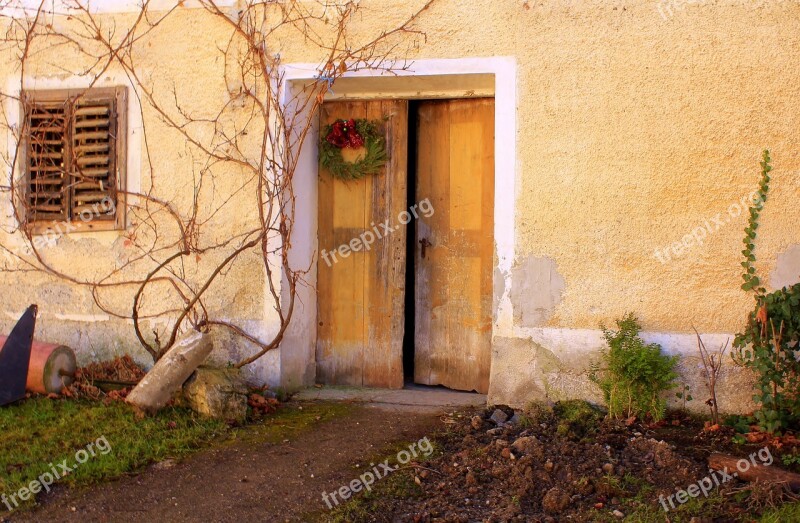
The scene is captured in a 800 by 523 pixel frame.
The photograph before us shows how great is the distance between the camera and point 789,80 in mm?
4656

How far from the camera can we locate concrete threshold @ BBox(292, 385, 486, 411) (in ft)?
17.5

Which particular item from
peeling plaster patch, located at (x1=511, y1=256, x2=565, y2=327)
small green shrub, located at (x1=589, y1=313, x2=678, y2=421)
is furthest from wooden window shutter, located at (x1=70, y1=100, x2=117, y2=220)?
small green shrub, located at (x1=589, y1=313, x2=678, y2=421)

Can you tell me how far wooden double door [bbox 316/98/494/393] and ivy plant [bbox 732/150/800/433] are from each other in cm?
188

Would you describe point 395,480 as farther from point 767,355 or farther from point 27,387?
point 27,387

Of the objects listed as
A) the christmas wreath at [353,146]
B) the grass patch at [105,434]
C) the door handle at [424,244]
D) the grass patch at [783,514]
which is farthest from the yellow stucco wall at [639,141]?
the grass patch at [105,434]

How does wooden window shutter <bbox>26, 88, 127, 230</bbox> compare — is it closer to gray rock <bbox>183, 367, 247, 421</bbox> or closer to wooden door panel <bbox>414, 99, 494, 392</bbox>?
gray rock <bbox>183, 367, 247, 421</bbox>

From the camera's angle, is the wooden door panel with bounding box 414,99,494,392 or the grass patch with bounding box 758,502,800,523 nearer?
the grass patch with bounding box 758,502,800,523

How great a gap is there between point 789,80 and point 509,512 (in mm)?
3268

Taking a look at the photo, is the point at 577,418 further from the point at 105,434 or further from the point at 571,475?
the point at 105,434

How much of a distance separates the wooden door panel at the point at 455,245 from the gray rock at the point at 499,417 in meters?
0.76

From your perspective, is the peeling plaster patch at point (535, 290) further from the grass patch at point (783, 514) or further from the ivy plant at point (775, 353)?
the grass patch at point (783, 514)

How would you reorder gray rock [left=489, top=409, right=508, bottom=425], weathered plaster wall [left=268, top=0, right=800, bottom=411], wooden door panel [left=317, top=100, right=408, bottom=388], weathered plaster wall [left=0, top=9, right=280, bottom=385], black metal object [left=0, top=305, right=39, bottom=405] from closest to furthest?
weathered plaster wall [left=268, top=0, right=800, bottom=411], gray rock [left=489, top=409, right=508, bottom=425], black metal object [left=0, top=305, right=39, bottom=405], weathered plaster wall [left=0, top=9, right=280, bottom=385], wooden door panel [left=317, top=100, right=408, bottom=388]

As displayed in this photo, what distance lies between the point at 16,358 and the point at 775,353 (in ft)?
16.2

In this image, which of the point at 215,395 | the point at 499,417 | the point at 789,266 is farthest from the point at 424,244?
the point at 789,266
